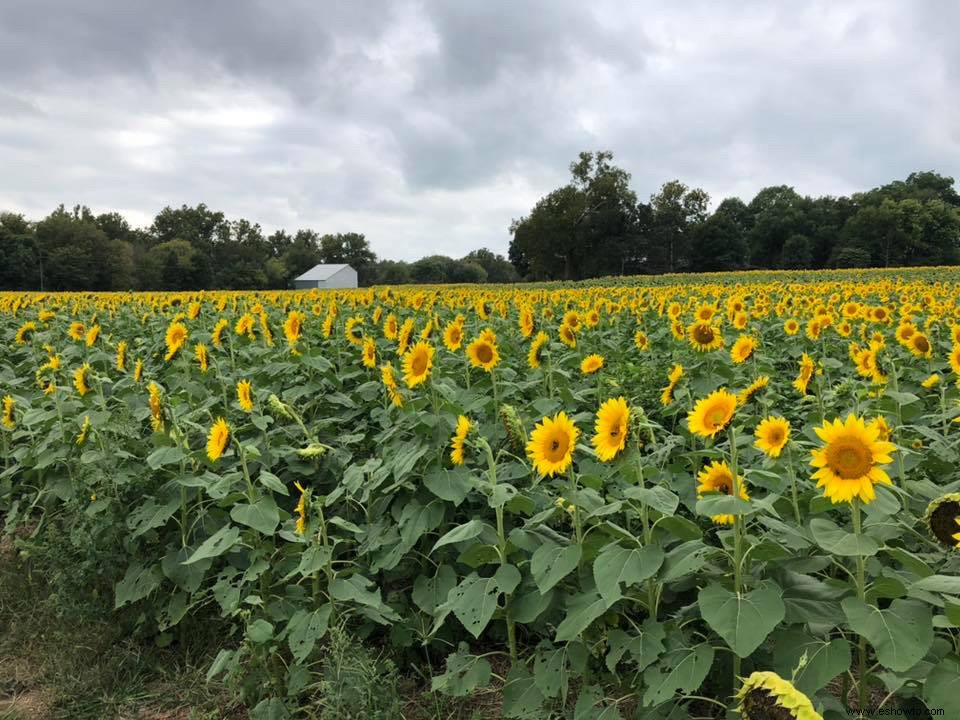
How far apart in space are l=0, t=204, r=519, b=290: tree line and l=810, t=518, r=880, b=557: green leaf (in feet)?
159

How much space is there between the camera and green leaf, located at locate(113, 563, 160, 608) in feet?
10.5

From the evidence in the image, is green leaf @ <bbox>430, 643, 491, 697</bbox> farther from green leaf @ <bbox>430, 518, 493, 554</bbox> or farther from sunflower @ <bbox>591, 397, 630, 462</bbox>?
sunflower @ <bbox>591, 397, 630, 462</bbox>

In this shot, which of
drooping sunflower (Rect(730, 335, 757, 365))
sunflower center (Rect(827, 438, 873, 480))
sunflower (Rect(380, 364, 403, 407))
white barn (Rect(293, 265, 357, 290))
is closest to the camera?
sunflower center (Rect(827, 438, 873, 480))

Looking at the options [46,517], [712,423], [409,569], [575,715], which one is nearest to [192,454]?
[409,569]

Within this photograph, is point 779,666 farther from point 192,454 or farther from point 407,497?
point 192,454

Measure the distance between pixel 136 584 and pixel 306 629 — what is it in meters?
1.22

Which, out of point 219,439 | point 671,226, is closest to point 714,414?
point 219,439

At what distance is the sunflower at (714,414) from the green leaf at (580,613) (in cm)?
60

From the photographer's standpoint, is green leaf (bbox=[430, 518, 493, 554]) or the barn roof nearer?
green leaf (bbox=[430, 518, 493, 554])

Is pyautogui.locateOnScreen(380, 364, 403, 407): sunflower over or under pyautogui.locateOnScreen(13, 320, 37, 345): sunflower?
under

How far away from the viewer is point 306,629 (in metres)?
Result: 2.57

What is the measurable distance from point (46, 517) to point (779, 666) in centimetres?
422

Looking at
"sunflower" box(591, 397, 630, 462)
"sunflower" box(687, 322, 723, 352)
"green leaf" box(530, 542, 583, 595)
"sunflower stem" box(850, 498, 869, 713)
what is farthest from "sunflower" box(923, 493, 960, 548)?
"sunflower" box(687, 322, 723, 352)

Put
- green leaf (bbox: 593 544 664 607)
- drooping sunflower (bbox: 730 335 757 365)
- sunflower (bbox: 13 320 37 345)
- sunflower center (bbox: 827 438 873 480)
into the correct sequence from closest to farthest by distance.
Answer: sunflower center (bbox: 827 438 873 480) → green leaf (bbox: 593 544 664 607) → drooping sunflower (bbox: 730 335 757 365) → sunflower (bbox: 13 320 37 345)
